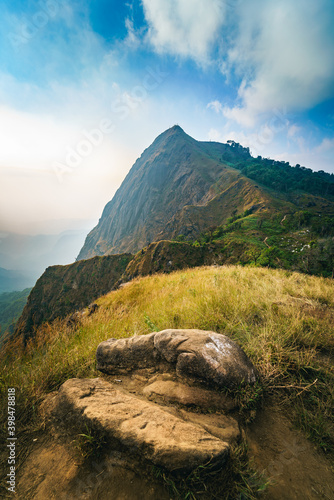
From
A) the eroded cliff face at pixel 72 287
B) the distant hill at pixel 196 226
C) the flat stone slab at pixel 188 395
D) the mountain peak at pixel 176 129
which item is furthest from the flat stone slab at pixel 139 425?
the mountain peak at pixel 176 129

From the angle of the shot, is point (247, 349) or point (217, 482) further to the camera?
point (247, 349)

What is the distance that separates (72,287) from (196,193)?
80.8 m

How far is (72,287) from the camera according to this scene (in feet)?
150

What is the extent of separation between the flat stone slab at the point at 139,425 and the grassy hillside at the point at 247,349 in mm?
415

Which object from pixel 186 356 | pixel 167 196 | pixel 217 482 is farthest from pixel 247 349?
pixel 167 196

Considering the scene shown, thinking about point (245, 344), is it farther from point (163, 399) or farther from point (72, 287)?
point (72, 287)

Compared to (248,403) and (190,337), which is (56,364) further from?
(248,403)

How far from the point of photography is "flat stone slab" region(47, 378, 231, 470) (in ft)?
4.91

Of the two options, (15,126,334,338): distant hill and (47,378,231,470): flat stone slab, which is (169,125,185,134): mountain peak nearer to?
(15,126,334,338): distant hill

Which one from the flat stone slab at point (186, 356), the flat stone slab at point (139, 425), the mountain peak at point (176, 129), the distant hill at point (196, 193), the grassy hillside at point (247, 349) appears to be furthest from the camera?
the mountain peak at point (176, 129)

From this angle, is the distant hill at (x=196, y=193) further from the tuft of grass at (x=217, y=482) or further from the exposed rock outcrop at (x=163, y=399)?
the tuft of grass at (x=217, y=482)

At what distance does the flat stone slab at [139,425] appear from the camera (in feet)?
4.91

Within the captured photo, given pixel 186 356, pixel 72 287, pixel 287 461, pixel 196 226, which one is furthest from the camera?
pixel 196 226

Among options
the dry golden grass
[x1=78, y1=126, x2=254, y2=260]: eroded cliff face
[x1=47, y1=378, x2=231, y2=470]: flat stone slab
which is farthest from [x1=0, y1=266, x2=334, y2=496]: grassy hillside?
[x1=78, y1=126, x2=254, y2=260]: eroded cliff face
